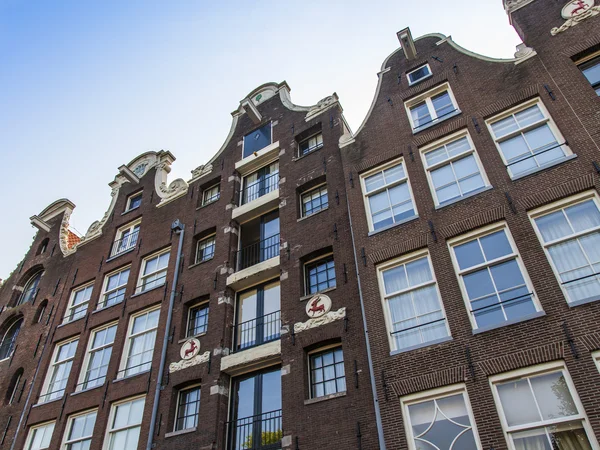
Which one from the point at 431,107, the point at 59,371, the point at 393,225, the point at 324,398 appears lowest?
the point at 324,398

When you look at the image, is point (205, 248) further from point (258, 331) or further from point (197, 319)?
point (258, 331)

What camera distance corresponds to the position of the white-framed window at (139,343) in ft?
56.2

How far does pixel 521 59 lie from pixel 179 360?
1434 centimetres

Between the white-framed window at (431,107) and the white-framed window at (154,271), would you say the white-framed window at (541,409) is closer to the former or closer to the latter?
the white-framed window at (431,107)

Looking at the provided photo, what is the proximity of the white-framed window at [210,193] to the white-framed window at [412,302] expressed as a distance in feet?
32.7

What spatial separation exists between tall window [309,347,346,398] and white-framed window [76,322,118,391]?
8757mm

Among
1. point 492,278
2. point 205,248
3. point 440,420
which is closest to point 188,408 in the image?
point 205,248

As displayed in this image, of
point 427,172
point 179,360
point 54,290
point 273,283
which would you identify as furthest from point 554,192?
→ point 54,290

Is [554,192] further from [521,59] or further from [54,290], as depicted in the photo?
[54,290]

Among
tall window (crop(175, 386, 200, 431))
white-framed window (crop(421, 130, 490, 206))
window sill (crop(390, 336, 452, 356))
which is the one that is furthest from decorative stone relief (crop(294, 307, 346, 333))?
tall window (crop(175, 386, 200, 431))

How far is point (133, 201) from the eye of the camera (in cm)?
2439

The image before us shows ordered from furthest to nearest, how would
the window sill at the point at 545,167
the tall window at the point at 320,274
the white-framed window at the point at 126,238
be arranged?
the white-framed window at the point at 126,238 → the tall window at the point at 320,274 → the window sill at the point at 545,167

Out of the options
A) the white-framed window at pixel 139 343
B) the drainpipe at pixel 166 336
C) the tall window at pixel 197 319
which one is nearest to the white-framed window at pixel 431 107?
the tall window at pixel 197 319

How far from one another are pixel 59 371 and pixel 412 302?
1545cm
